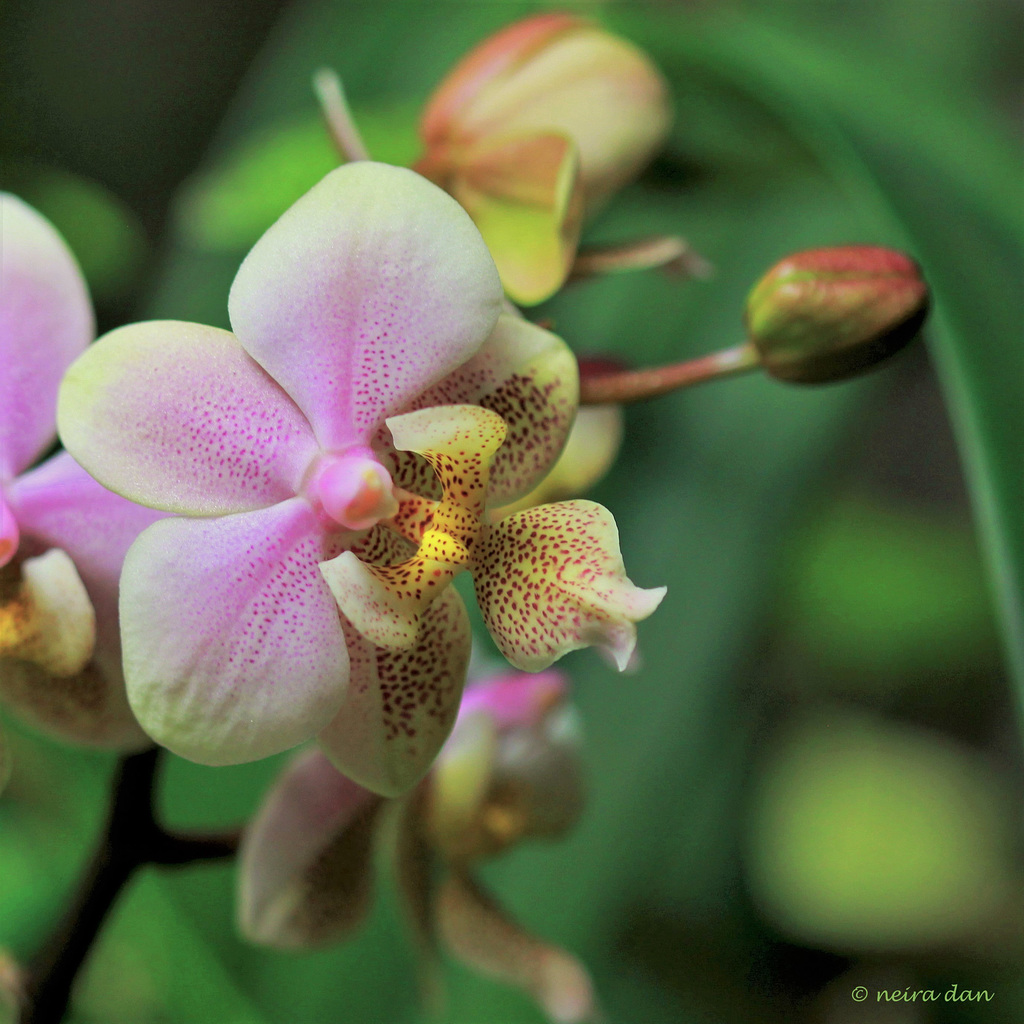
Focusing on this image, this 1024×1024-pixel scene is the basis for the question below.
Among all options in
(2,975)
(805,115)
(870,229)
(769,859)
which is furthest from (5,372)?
(769,859)

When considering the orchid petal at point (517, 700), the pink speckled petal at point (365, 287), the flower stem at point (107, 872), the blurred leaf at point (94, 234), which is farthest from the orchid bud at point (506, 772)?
the blurred leaf at point (94, 234)

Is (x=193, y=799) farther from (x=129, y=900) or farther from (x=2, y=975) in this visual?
(x=2, y=975)

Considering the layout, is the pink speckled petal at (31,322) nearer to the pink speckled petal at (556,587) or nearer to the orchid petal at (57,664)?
the orchid petal at (57,664)

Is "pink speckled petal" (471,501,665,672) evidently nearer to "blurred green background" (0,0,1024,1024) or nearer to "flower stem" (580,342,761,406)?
"flower stem" (580,342,761,406)

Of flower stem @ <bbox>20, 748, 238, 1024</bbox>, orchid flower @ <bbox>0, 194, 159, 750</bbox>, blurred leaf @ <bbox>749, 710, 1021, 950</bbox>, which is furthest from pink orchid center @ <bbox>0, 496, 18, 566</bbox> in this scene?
blurred leaf @ <bbox>749, 710, 1021, 950</bbox>

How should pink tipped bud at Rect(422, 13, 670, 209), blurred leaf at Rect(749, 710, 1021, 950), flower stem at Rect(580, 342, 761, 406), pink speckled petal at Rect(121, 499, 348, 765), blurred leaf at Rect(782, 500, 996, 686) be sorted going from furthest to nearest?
blurred leaf at Rect(782, 500, 996, 686), blurred leaf at Rect(749, 710, 1021, 950), pink tipped bud at Rect(422, 13, 670, 209), flower stem at Rect(580, 342, 761, 406), pink speckled petal at Rect(121, 499, 348, 765)

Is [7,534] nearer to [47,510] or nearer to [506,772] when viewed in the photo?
[47,510]
